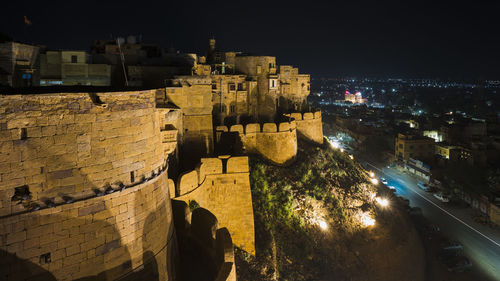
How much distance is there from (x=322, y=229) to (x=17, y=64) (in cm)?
2321

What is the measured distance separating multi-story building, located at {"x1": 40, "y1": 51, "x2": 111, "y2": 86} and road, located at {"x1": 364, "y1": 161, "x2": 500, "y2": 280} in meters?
34.9

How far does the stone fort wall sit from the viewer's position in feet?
14.8

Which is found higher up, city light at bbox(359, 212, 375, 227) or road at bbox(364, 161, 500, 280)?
city light at bbox(359, 212, 375, 227)

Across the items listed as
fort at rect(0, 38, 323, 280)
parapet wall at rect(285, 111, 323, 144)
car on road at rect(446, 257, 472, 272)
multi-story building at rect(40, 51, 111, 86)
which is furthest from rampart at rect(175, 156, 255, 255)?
car on road at rect(446, 257, 472, 272)

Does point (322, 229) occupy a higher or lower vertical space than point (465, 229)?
higher

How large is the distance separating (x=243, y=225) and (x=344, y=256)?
8.76 metres

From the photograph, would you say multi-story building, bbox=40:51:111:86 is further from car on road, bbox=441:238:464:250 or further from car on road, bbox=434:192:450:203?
car on road, bbox=434:192:450:203

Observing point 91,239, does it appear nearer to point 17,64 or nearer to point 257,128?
point 257,128

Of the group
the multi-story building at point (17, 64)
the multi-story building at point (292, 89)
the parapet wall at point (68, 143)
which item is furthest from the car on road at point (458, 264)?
the multi-story building at point (17, 64)

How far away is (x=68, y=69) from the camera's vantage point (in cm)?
2242

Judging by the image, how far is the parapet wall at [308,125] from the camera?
2817cm

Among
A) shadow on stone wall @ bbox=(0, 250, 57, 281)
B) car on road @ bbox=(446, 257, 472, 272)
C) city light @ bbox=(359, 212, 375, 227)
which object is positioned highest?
shadow on stone wall @ bbox=(0, 250, 57, 281)

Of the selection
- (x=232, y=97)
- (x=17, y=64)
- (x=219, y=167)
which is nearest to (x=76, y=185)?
(x=219, y=167)

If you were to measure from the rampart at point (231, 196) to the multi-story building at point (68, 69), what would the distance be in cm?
1309
